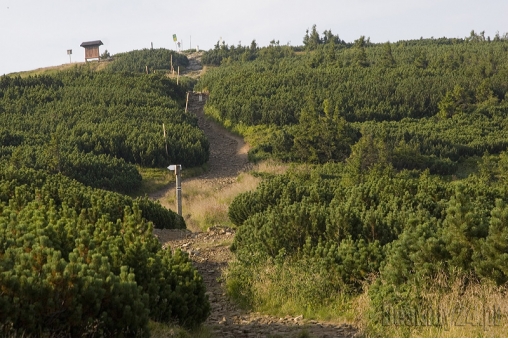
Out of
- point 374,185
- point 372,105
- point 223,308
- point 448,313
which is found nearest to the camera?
point 448,313

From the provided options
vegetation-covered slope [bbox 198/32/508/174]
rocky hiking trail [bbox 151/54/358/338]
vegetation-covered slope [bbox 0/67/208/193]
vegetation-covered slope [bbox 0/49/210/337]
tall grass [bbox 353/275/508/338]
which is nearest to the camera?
vegetation-covered slope [bbox 0/49/210/337]

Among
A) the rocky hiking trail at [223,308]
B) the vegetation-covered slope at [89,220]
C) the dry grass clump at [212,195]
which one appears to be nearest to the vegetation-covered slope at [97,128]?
the vegetation-covered slope at [89,220]

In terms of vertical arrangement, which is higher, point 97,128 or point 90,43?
point 90,43

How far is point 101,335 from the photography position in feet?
21.7

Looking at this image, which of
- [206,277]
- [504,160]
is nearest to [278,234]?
[206,277]

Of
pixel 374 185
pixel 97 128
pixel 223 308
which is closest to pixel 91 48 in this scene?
pixel 97 128

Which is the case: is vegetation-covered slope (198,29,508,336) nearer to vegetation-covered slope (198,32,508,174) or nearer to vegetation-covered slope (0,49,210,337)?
vegetation-covered slope (198,32,508,174)

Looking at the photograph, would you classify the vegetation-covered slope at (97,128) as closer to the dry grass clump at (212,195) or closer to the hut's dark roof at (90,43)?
the dry grass clump at (212,195)

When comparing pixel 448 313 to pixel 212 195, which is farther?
pixel 212 195

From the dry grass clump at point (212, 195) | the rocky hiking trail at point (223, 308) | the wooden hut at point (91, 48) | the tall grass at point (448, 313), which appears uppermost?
the wooden hut at point (91, 48)

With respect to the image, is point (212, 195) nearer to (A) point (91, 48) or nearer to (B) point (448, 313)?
(B) point (448, 313)

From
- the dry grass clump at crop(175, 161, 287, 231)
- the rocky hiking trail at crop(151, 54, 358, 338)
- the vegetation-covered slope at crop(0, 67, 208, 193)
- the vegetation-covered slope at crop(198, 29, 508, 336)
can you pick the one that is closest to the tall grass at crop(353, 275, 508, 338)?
→ the vegetation-covered slope at crop(198, 29, 508, 336)

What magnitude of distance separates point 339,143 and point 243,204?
1664 centimetres

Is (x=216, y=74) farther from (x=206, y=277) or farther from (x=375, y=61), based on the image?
(x=206, y=277)
